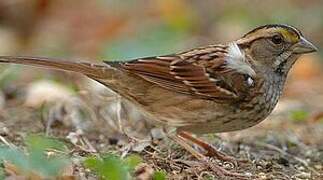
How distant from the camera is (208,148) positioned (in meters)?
4.78

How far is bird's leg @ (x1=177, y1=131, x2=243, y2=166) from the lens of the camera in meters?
4.67

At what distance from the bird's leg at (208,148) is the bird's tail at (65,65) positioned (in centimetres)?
50

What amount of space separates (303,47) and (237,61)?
34cm

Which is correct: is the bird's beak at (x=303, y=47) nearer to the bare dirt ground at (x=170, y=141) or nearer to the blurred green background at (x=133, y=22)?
the bare dirt ground at (x=170, y=141)

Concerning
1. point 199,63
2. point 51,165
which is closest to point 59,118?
point 199,63

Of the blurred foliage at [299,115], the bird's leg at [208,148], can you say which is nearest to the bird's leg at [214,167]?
the bird's leg at [208,148]

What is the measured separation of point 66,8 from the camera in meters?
9.62

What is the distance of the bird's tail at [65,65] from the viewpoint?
4598 millimetres

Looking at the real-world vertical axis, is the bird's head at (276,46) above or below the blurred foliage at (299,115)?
above

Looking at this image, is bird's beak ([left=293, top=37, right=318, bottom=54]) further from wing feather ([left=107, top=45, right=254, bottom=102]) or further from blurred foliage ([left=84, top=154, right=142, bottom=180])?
blurred foliage ([left=84, top=154, right=142, bottom=180])

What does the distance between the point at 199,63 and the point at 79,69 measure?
1.98 feet

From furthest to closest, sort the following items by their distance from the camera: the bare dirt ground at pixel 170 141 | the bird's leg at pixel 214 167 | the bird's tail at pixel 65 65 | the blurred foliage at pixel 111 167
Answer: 1. the bird's tail at pixel 65 65
2. the bare dirt ground at pixel 170 141
3. the bird's leg at pixel 214 167
4. the blurred foliage at pixel 111 167

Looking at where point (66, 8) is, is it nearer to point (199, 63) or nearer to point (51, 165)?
point (199, 63)

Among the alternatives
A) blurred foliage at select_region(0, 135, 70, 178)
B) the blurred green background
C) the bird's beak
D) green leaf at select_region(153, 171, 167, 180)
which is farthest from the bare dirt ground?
the blurred green background
